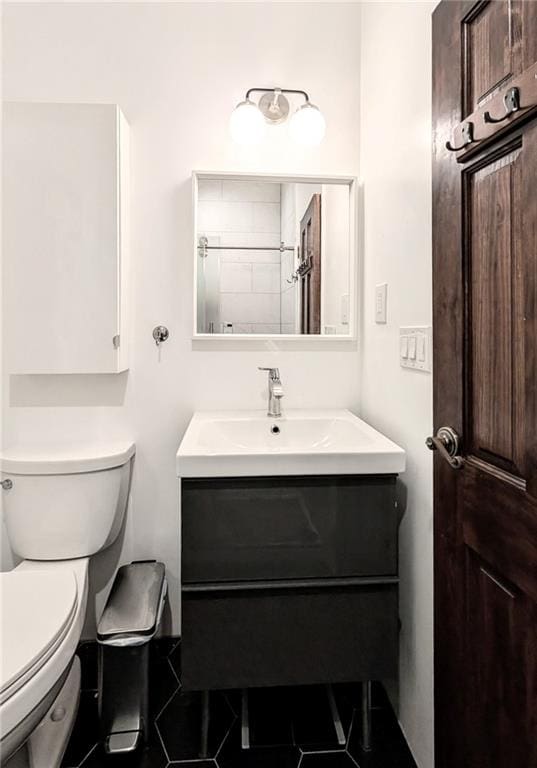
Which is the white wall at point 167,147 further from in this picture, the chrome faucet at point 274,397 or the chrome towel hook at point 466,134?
the chrome towel hook at point 466,134

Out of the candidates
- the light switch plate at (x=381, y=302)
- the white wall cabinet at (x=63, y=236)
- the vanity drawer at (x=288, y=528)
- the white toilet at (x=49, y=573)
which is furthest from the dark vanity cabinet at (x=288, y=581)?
the white wall cabinet at (x=63, y=236)

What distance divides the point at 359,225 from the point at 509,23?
0.98 m

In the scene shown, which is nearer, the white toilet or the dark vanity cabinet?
the white toilet

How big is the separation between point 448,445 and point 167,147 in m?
1.41

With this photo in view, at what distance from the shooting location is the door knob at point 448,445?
35.4 inches

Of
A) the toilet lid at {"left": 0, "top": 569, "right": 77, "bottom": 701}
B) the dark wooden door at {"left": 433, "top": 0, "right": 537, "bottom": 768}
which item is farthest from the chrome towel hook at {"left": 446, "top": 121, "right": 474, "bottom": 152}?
the toilet lid at {"left": 0, "top": 569, "right": 77, "bottom": 701}

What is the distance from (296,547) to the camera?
1.16m

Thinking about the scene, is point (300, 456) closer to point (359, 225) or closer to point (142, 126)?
point (359, 225)

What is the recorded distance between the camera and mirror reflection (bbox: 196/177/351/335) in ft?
5.53

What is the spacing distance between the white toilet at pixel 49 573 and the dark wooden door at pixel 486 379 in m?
0.83

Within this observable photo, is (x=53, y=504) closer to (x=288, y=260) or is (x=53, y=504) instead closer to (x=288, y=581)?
(x=288, y=581)

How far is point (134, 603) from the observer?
4.56ft

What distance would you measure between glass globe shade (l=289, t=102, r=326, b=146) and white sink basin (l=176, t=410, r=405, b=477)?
958 mm

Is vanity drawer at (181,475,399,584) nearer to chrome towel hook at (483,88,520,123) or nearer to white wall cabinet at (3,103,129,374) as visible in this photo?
white wall cabinet at (3,103,129,374)
